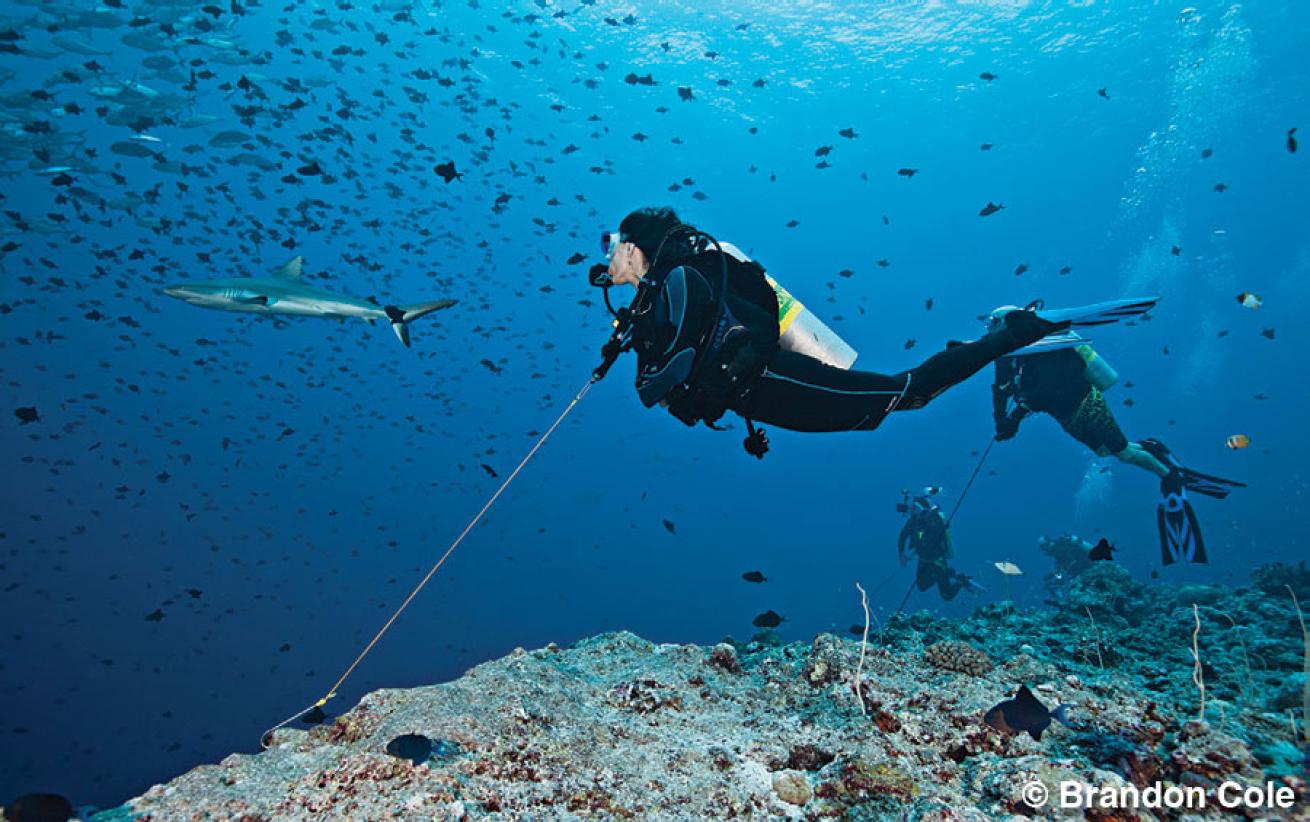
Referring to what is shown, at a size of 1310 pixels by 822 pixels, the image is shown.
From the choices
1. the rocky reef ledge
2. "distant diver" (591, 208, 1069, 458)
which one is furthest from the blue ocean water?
the rocky reef ledge

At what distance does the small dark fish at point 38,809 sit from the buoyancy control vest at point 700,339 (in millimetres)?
3129

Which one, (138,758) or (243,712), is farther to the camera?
(243,712)

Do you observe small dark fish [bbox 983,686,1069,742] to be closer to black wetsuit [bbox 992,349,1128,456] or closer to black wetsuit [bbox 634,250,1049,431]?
black wetsuit [bbox 634,250,1049,431]

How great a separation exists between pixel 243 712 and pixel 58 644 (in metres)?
15.9

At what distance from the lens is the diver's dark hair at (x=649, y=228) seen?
456 cm

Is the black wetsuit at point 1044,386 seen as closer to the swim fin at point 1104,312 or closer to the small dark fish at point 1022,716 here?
the swim fin at point 1104,312

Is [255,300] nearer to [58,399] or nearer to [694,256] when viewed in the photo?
[694,256]

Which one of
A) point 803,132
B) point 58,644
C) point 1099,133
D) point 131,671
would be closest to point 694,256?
point 803,132

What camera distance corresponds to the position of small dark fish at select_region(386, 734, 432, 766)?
7.35ft

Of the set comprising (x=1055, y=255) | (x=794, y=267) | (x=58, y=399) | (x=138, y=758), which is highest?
(x=1055, y=255)

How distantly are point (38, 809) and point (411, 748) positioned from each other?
125cm

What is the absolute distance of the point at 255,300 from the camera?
658 cm

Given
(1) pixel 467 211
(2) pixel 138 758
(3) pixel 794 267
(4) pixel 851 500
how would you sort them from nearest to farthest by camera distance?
1. (2) pixel 138 758
2. (1) pixel 467 211
3. (3) pixel 794 267
4. (4) pixel 851 500

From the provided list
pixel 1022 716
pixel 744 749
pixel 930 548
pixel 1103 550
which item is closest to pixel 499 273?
A: pixel 930 548
